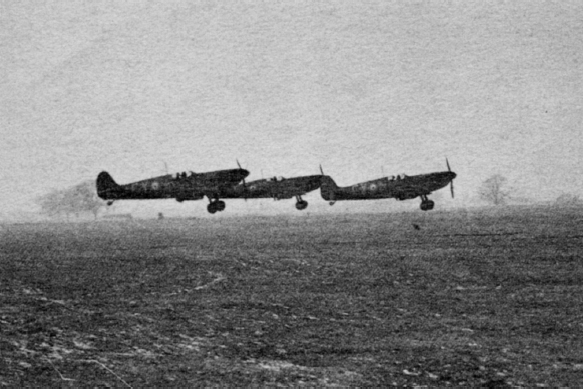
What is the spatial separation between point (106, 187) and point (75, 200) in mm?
103479

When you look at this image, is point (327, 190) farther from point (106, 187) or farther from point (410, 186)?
point (106, 187)

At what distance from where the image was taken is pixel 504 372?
584 cm

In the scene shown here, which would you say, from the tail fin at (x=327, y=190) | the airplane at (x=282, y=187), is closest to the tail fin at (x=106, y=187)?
the airplane at (x=282, y=187)

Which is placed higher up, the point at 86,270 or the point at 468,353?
the point at 86,270

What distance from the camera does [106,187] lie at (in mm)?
36844

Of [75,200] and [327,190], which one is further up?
[75,200]

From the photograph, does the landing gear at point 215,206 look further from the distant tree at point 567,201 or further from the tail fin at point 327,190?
the distant tree at point 567,201

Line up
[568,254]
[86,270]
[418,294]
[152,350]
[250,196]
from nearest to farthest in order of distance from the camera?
[152,350], [418,294], [86,270], [568,254], [250,196]

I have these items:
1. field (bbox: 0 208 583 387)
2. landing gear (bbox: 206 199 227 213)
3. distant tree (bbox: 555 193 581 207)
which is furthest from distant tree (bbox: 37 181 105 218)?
field (bbox: 0 208 583 387)

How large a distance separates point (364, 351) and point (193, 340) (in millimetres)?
2342

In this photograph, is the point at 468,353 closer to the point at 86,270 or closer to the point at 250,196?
the point at 86,270

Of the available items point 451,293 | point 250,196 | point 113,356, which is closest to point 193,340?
point 113,356

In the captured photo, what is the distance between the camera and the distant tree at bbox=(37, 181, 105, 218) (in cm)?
12662

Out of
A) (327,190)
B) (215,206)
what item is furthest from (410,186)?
(215,206)
